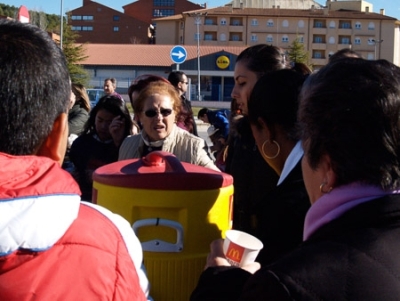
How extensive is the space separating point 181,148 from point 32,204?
239 cm

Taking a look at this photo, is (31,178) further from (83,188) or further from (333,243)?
(83,188)

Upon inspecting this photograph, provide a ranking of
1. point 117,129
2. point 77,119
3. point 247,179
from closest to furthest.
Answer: point 247,179, point 117,129, point 77,119

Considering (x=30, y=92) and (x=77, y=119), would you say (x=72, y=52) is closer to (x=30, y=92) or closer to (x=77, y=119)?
(x=77, y=119)

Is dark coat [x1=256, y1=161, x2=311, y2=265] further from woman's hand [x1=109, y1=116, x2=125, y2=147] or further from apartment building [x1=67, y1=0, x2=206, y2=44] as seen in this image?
apartment building [x1=67, y1=0, x2=206, y2=44]

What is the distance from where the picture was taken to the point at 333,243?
135 centimetres

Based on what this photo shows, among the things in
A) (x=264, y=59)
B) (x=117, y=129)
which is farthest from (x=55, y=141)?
(x=117, y=129)

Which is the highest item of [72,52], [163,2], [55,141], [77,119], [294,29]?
[163,2]

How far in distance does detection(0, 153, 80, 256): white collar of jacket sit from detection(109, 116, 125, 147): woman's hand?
10.4 ft

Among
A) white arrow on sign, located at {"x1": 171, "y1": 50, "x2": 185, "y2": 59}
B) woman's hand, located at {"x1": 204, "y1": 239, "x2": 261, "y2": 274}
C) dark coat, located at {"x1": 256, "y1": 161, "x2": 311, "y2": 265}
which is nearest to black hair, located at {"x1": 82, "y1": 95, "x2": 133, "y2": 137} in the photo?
dark coat, located at {"x1": 256, "y1": 161, "x2": 311, "y2": 265}

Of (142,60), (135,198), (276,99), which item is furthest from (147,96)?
(142,60)

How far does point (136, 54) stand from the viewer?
202 ft

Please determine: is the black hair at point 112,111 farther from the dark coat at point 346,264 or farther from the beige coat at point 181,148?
the dark coat at point 346,264

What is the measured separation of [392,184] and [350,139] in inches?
5.5

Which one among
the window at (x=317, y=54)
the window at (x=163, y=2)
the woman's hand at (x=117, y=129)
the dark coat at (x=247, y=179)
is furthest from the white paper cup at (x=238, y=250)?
the window at (x=163, y=2)
